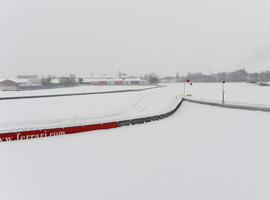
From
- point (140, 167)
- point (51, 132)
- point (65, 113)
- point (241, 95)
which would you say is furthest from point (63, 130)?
point (241, 95)

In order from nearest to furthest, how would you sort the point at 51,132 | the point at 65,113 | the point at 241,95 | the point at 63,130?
the point at 51,132
the point at 63,130
the point at 65,113
the point at 241,95

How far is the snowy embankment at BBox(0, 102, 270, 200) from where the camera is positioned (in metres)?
7.46

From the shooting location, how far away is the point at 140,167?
30.9 feet

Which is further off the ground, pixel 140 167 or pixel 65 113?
pixel 65 113

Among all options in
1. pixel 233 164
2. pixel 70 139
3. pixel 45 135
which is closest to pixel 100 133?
pixel 70 139

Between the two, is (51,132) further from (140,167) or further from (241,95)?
(241,95)

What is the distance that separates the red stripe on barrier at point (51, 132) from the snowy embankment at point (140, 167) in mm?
883

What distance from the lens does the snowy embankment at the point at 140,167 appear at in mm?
7457

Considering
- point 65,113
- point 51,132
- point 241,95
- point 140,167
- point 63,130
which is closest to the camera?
point 140,167

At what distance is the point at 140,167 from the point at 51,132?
8844mm

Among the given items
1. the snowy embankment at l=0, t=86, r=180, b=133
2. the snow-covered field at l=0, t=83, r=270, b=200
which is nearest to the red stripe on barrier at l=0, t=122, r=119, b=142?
the snowy embankment at l=0, t=86, r=180, b=133

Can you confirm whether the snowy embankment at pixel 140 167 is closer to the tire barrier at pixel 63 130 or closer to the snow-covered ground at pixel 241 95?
the tire barrier at pixel 63 130

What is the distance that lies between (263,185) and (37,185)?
26.1 feet

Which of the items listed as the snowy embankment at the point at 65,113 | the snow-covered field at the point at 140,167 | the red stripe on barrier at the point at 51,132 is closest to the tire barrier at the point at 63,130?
the red stripe on barrier at the point at 51,132
